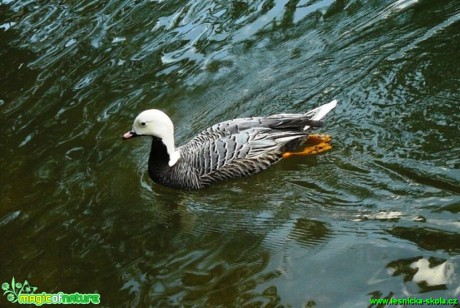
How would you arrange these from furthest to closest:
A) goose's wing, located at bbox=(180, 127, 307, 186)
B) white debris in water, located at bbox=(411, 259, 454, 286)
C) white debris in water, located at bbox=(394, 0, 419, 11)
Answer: white debris in water, located at bbox=(394, 0, 419, 11), goose's wing, located at bbox=(180, 127, 307, 186), white debris in water, located at bbox=(411, 259, 454, 286)

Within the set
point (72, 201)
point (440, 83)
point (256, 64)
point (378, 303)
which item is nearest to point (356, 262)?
point (378, 303)

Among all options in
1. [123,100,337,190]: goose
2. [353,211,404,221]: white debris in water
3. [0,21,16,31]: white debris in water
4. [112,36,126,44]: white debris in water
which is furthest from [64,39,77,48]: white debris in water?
[353,211,404,221]: white debris in water

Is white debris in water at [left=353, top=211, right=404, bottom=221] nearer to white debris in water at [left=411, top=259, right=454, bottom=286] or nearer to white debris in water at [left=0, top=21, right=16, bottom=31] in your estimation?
white debris in water at [left=411, top=259, right=454, bottom=286]

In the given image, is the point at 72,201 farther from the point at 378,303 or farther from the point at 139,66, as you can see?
the point at 378,303

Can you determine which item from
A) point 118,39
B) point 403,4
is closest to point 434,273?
point 403,4

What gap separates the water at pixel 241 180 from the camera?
5.96 metres

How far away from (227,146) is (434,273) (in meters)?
3.04

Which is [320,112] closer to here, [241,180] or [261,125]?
[261,125]

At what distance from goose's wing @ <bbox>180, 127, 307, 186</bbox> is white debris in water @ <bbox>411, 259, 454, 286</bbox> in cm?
262

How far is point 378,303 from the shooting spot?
5352 mm

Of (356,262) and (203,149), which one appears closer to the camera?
(356,262)

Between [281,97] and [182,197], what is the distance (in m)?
2.11

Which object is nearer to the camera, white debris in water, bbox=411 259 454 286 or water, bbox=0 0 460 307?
white debris in water, bbox=411 259 454 286

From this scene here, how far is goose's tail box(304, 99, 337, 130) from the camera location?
772cm
